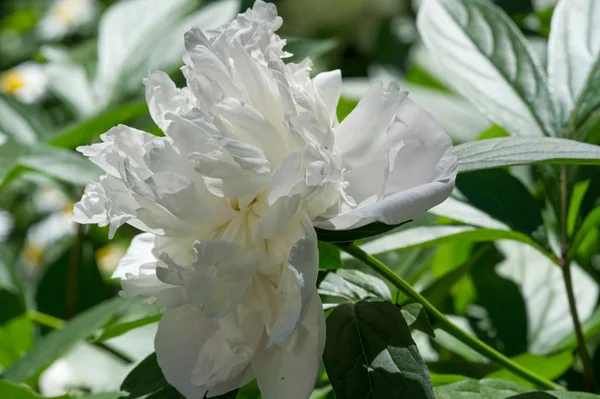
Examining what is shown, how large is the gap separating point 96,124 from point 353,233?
1.50 ft

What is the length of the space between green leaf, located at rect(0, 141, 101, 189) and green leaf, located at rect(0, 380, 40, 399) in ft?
0.75

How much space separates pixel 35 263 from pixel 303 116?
4.74 ft

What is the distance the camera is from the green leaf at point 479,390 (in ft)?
1.31

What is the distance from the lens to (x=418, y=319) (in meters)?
0.39

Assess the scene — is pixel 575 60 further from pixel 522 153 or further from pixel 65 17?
pixel 65 17

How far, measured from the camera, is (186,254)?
369 mm

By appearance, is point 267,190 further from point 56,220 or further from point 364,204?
point 56,220

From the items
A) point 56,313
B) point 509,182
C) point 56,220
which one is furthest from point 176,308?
point 56,220

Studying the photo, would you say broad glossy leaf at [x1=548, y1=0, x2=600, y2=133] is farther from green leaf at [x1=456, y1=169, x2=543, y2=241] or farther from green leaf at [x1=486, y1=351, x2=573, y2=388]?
green leaf at [x1=486, y1=351, x2=573, y2=388]

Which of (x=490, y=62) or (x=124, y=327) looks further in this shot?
(x=490, y=62)

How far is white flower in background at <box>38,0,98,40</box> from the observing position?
1803 mm

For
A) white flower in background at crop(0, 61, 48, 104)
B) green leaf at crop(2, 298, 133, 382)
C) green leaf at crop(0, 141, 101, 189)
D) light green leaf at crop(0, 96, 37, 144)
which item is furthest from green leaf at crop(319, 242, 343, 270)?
white flower in background at crop(0, 61, 48, 104)

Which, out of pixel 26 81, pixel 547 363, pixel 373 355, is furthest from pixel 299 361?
pixel 26 81

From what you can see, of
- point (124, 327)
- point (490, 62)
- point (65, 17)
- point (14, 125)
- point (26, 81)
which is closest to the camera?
point (124, 327)
